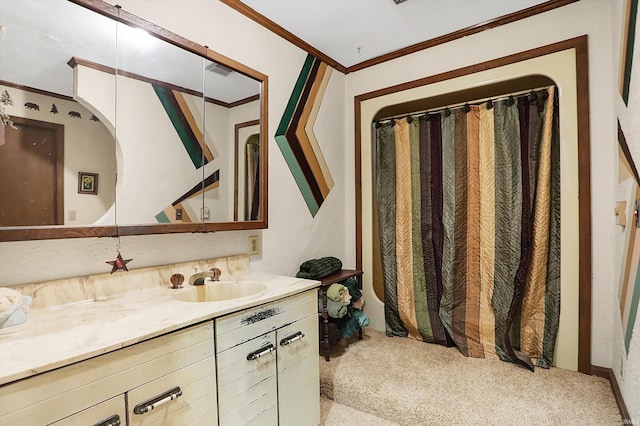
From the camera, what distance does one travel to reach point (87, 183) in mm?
1306

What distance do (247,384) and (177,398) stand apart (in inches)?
11.6

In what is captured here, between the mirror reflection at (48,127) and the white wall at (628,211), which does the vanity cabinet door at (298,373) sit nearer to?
the mirror reflection at (48,127)

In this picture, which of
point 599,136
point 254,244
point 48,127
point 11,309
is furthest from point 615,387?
point 48,127

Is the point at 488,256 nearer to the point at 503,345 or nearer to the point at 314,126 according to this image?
the point at 503,345

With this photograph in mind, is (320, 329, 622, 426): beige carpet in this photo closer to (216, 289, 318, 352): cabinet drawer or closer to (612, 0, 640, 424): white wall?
(612, 0, 640, 424): white wall

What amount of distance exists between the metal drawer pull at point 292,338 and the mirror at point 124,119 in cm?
68

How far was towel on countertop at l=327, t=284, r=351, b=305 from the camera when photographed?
221 cm

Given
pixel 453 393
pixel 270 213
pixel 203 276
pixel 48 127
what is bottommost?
pixel 453 393

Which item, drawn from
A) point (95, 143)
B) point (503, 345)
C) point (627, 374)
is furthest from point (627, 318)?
point (95, 143)

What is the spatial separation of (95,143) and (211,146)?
556mm

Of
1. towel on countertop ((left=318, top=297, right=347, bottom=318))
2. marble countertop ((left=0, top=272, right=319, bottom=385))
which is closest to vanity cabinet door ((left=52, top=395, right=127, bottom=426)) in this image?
marble countertop ((left=0, top=272, right=319, bottom=385))

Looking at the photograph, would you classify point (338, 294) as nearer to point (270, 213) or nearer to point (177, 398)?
point (270, 213)

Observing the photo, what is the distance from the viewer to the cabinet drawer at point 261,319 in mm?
1179

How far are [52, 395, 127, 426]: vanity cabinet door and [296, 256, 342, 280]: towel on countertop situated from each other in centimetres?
146
